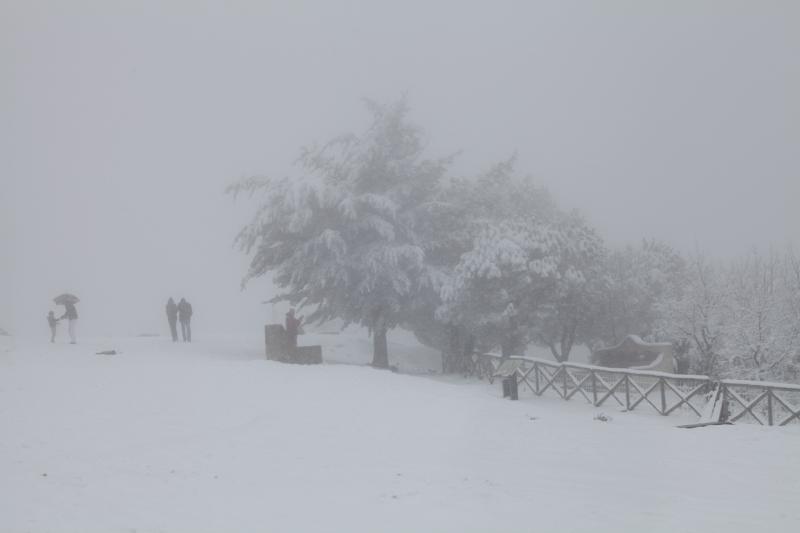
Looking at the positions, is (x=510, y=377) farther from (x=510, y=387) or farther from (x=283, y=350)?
(x=283, y=350)

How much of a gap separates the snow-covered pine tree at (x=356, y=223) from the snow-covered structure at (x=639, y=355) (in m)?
11.0

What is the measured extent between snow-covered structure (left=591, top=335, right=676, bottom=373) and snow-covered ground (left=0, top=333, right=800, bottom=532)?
552 inches

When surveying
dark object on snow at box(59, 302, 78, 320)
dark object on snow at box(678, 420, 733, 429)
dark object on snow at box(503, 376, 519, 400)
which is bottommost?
dark object on snow at box(678, 420, 733, 429)

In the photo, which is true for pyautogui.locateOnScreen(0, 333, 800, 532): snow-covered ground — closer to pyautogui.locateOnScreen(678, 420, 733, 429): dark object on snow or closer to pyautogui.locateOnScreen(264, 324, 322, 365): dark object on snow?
pyautogui.locateOnScreen(678, 420, 733, 429): dark object on snow

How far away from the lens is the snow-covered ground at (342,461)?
882 centimetres

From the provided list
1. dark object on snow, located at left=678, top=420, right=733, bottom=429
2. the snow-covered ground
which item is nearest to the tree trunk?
the snow-covered ground

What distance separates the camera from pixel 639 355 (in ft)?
110

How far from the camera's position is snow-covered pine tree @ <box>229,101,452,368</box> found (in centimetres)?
2870

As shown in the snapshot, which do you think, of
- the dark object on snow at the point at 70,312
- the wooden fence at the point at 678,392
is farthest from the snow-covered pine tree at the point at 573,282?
the dark object on snow at the point at 70,312

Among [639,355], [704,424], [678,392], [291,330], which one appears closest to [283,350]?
[291,330]

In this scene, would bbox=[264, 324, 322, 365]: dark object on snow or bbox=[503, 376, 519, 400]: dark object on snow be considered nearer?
bbox=[503, 376, 519, 400]: dark object on snow

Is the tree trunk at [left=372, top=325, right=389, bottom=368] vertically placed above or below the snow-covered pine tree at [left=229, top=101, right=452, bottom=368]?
below

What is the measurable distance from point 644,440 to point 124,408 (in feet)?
35.9

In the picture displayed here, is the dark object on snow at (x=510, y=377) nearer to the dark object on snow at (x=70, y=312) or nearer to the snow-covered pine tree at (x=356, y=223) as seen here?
the snow-covered pine tree at (x=356, y=223)
